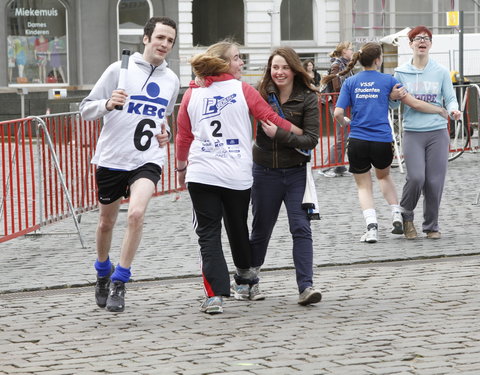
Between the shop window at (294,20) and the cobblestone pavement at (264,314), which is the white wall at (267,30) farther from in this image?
the cobblestone pavement at (264,314)

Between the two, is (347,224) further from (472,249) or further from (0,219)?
(0,219)

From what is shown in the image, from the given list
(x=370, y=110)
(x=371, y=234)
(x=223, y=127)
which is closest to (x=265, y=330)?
(x=223, y=127)

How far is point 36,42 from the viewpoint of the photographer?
34.3 metres

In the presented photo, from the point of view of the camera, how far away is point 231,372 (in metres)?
5.59

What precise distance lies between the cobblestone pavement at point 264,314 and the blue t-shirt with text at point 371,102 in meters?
0.94

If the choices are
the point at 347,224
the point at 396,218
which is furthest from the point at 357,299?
the point at 347,224

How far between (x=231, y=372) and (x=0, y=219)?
5.31 m

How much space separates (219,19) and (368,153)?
101 ft

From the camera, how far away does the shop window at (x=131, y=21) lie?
3506 centimetres

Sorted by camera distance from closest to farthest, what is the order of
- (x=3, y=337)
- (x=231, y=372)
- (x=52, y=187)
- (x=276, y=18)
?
(x=231, y=372) → (x=3, y=337) → (x=52, y=187) → (x=276, y=18)

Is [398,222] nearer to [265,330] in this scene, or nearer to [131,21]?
[265,330]

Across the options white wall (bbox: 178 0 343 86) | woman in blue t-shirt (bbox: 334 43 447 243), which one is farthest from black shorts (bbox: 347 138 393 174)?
white wall (bbox: 178 0 343 86)

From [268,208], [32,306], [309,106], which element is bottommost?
[32,306]

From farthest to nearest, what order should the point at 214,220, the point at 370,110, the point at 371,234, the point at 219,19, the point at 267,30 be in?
1. the point at 219,19
2. the point at 267,30
3. the point at 371,234
4. the point at 370,110
5. the point at 214,220
